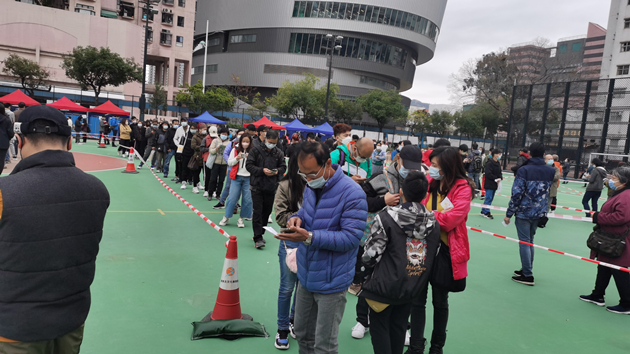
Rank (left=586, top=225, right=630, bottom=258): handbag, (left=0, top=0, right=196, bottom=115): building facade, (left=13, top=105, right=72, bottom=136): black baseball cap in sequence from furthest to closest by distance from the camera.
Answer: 1. (left=0, top=0, right=196, bottom=115): building facade
2. (left=586, top=225, right=630, bottom=258): handbag
3. (left=13, top=105, right=72, bottom=136): black baseball cap

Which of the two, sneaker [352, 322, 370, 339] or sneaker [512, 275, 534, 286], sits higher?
sneaker [512, 275, 534, 286]

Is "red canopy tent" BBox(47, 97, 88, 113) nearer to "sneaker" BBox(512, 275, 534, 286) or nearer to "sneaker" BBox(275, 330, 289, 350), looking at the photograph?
"sneaker" BBox(275, 330, 289, 350)

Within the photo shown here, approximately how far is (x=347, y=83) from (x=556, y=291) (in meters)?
64.2

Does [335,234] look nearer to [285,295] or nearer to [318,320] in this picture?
[318,320]

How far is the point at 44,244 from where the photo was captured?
78.0 inches

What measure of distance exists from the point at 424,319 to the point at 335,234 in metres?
1.47

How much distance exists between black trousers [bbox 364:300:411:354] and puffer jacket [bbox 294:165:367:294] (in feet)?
1.48

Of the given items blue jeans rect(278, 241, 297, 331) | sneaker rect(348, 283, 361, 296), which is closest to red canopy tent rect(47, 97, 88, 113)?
sneaker rect(348, 283, 361, 296)

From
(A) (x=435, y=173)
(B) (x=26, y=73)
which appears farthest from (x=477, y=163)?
(B) (x=26, y=73)

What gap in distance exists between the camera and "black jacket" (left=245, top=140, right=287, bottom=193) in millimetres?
6711

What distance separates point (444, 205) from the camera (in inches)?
148

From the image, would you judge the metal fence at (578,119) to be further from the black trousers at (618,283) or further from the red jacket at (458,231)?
the red jacket at (458,231)

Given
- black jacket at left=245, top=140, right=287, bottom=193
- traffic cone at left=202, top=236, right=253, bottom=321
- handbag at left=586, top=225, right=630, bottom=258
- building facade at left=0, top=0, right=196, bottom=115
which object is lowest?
traffic cone at left=202, top=236, right=253, bottom=321

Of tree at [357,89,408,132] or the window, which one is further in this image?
the window
